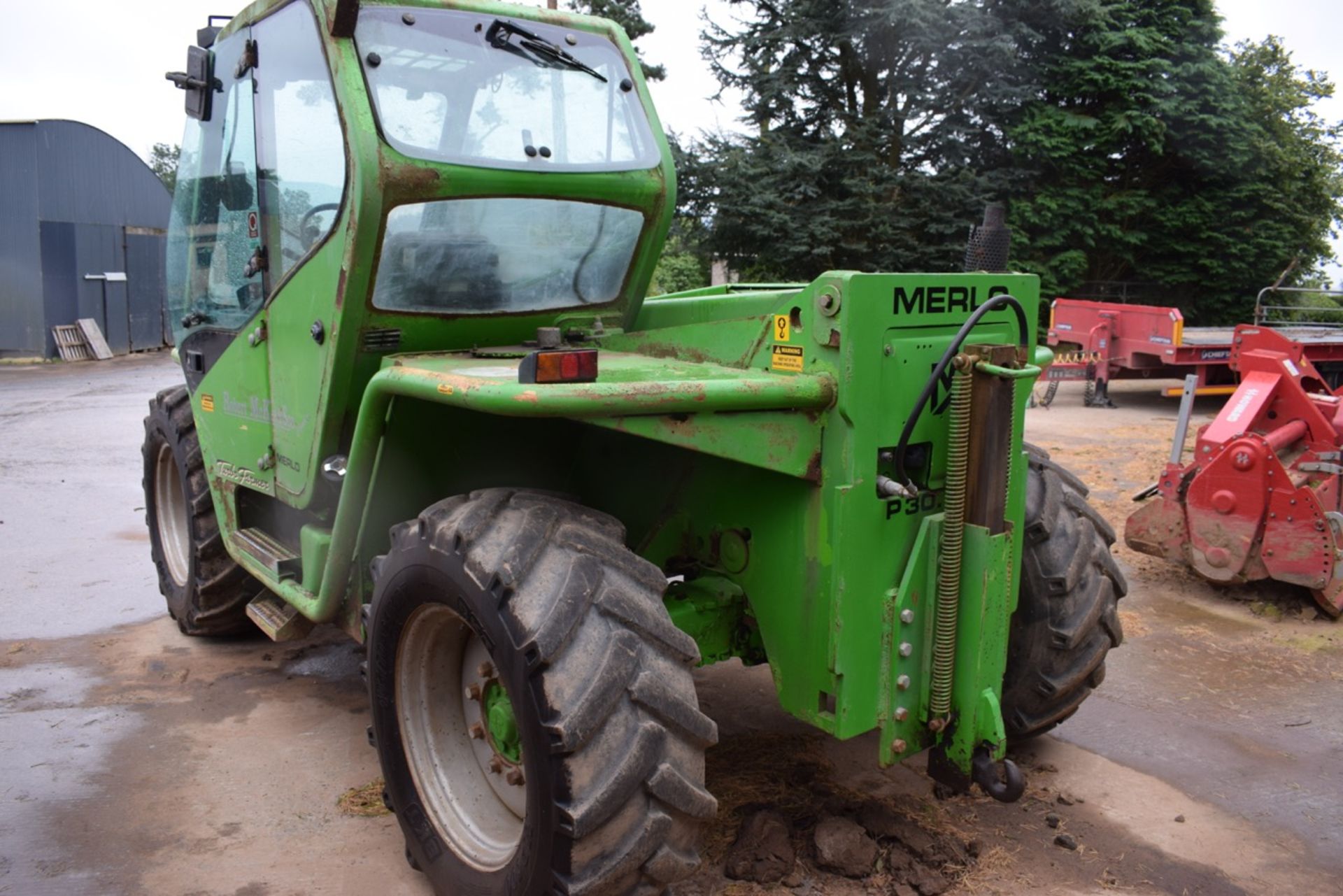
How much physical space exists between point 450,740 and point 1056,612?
195cm

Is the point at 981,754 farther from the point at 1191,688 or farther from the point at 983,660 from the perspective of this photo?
the point at 1191,688

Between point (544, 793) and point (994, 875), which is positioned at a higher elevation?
point (544, 793)

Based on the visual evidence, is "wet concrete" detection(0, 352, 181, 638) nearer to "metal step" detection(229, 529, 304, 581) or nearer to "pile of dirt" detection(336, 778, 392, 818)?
"metal step" detection(229, 529, 304, 581)

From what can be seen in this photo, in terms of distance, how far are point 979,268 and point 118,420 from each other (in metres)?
11.6

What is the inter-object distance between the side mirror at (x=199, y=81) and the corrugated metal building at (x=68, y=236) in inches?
743

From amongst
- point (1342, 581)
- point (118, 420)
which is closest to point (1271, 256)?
point (1342, 581)

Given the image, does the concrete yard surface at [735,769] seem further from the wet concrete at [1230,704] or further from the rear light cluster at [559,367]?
the rear light cluster at [559,367]

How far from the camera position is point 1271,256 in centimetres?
2277

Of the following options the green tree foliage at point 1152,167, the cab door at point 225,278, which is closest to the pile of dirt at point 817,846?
the cab door at point 225,278

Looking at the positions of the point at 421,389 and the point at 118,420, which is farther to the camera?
the point at 118,420

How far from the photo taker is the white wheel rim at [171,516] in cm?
567

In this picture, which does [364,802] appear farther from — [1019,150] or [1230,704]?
[1019,150]

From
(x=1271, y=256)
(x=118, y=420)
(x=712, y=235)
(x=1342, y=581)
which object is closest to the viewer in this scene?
(x=1342, y=581)

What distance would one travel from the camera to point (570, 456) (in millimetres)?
3934
